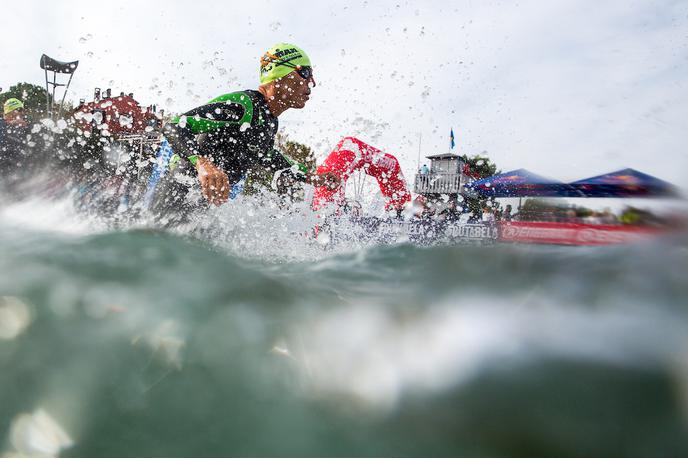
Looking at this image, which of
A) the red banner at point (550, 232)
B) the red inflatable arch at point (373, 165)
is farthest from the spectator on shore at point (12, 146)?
the red banner at point (550, 232)

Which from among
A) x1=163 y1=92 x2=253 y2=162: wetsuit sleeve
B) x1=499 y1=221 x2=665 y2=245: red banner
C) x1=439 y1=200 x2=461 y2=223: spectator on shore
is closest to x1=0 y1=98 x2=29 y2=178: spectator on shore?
x1=163 y1=92 x2=253 y2=162: wetsuit sleeve

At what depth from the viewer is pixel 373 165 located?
271 inches

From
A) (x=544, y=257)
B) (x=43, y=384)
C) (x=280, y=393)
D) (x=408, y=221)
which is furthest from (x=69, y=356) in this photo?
(x=408, y=221)

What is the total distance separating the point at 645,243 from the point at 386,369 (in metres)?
0.95

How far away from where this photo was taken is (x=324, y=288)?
4.70ft

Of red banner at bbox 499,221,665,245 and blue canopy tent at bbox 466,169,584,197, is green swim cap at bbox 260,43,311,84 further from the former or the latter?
blue canopy tent at bbox 466,169,584,197

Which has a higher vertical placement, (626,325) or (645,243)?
(645,243)

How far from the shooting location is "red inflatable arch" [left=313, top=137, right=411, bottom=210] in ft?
21.8

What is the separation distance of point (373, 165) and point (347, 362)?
19.7ft

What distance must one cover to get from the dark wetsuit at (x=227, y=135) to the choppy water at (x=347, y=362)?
1.45 meters

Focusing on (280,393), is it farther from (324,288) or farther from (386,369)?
(324,288)

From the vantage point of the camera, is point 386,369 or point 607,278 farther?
point 607,278

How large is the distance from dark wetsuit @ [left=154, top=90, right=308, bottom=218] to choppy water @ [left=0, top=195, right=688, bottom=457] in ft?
4.77

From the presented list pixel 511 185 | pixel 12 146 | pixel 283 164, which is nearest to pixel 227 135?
pixel 283 164
